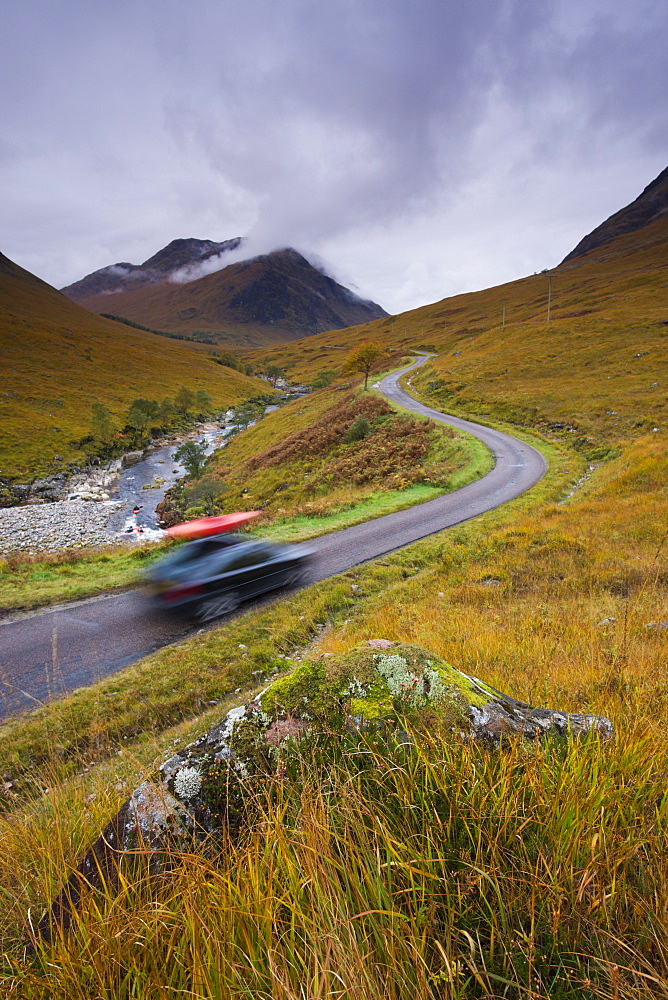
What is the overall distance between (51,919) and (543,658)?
423 centimetres

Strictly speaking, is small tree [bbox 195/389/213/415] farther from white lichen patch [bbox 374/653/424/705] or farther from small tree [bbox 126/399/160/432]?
white lichen patch [bbox 374/653/424/705]

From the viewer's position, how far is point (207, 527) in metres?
15.9

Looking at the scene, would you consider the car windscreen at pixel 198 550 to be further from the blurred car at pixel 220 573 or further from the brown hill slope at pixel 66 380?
the brown hill slope at pixel 66 380

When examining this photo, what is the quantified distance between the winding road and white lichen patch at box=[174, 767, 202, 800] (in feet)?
12.9

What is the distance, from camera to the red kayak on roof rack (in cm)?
1536

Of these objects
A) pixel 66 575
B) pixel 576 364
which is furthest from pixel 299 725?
pixel 576 364

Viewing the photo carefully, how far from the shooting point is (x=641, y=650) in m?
3.96

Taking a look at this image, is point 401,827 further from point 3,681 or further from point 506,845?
point 3,681

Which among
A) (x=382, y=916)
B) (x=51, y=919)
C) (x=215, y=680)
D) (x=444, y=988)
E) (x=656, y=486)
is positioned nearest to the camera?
(x=444, y=988)

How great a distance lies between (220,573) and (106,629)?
3.40 metres

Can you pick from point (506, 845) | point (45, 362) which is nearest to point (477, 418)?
point (506, 845)

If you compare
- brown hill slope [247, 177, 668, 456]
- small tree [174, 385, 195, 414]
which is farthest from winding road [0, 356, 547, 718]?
small tree [174, 385, 195, 414]

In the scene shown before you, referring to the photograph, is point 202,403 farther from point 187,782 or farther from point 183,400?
point 187,782

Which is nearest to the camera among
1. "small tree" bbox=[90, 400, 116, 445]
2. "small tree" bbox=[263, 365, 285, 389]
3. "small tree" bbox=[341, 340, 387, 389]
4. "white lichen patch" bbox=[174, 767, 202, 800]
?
"white lichen patch" bbox=[174, 767, 202, 800]
